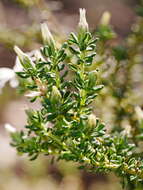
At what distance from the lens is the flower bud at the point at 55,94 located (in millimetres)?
928

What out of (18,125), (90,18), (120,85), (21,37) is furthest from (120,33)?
(120,85)

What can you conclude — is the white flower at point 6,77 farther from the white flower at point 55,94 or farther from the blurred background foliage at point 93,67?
the white flower at point 55,94

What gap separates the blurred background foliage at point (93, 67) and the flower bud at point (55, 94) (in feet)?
0.69

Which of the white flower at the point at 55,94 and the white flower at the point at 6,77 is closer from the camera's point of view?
the white flower at the point at 55,94

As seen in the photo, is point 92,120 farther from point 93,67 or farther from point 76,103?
point 93,67

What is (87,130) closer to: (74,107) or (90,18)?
(74,107)

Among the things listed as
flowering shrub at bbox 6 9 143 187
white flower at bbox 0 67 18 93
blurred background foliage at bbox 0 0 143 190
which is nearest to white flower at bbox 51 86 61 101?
flowering shrub at bbox 6 9 143 187

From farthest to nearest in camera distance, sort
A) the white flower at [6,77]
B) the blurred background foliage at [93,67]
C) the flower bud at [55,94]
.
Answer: the blurred background foliage at [93,67] → the white flower at [6,77] → the flower bud at [55,94]

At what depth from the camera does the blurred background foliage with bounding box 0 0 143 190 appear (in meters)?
1.52

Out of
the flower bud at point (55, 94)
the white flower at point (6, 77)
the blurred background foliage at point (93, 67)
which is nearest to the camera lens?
the flower bud at point (55, 94)

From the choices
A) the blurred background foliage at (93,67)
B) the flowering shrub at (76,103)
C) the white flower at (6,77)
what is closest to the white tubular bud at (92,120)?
the flowering shrub at (76,103)

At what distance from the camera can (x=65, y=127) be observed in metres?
0.97

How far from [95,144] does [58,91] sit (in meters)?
0.16

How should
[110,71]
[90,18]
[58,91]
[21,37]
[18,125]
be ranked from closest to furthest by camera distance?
[58,91], [110,71], [21,37], [18,125], [90,18]
